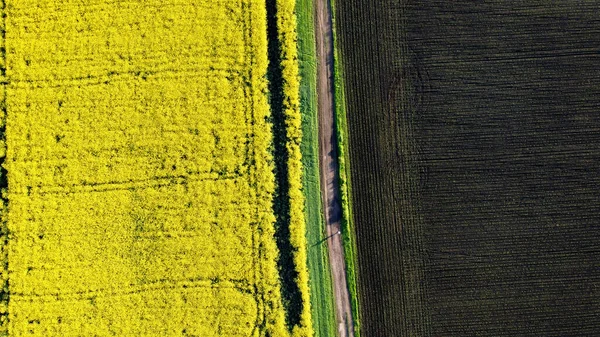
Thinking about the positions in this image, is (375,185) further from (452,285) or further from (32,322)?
(32,322)

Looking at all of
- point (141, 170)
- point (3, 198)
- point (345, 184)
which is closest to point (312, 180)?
point (345, 184)

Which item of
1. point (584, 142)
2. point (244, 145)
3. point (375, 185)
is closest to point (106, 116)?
point (244, 145)

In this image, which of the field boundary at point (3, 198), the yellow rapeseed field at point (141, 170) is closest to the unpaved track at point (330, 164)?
the yellow rapeseed field at point (141, 170)

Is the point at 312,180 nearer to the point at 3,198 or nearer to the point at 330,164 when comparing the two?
the point at 330,164

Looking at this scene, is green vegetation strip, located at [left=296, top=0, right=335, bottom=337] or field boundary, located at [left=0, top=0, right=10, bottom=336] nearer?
field boundary, located at [left=0, top=0, right=10, bottom=336]

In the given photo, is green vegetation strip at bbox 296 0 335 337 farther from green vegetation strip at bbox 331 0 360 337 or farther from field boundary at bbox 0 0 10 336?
field boundary at bbox 0 0 10 336

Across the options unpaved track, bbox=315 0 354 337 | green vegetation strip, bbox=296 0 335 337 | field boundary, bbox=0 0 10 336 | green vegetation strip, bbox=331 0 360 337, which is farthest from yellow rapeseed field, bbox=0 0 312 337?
green vegetation strip, bbox=331 0 360 337
